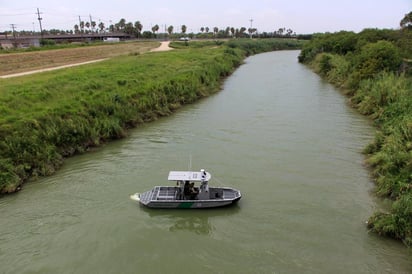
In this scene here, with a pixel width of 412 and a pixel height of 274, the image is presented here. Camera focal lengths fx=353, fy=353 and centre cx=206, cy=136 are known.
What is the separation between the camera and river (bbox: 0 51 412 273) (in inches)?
445

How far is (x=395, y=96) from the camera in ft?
82.8

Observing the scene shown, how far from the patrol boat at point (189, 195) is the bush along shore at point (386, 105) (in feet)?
18.0

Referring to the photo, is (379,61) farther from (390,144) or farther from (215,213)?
(215,213)

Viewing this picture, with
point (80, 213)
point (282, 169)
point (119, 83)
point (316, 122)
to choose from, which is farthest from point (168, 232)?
point (119, 83)

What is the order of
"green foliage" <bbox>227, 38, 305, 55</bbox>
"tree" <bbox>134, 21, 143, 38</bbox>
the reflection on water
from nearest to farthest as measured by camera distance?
the reflection on water → "green foliage" <bbox>227, 38, 305, 55</bbox> → "tree" <bbox>134, 21, 143, 38</bbox>

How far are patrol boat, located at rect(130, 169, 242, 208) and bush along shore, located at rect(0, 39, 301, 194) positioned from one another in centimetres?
635

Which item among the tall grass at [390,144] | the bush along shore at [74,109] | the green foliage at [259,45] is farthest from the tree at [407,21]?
the green foliage at [259,45]

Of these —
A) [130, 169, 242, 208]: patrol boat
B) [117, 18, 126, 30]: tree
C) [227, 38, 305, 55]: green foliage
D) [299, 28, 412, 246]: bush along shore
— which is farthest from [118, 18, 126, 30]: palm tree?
[130, 169, 242, 208]: patrol boat

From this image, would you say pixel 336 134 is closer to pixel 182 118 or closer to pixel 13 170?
pixel 182 118

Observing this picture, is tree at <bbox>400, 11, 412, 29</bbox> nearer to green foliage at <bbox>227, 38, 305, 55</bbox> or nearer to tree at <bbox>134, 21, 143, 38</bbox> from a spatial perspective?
green foliage at <bbox>227, 38, 305, 55</bbox>

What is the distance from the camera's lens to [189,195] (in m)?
14.5

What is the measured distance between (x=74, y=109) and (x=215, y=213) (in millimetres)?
12792

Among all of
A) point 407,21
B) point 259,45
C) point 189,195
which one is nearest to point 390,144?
point 189,195

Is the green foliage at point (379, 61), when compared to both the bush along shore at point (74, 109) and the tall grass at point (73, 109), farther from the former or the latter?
the tall grass at point (73, 109)
